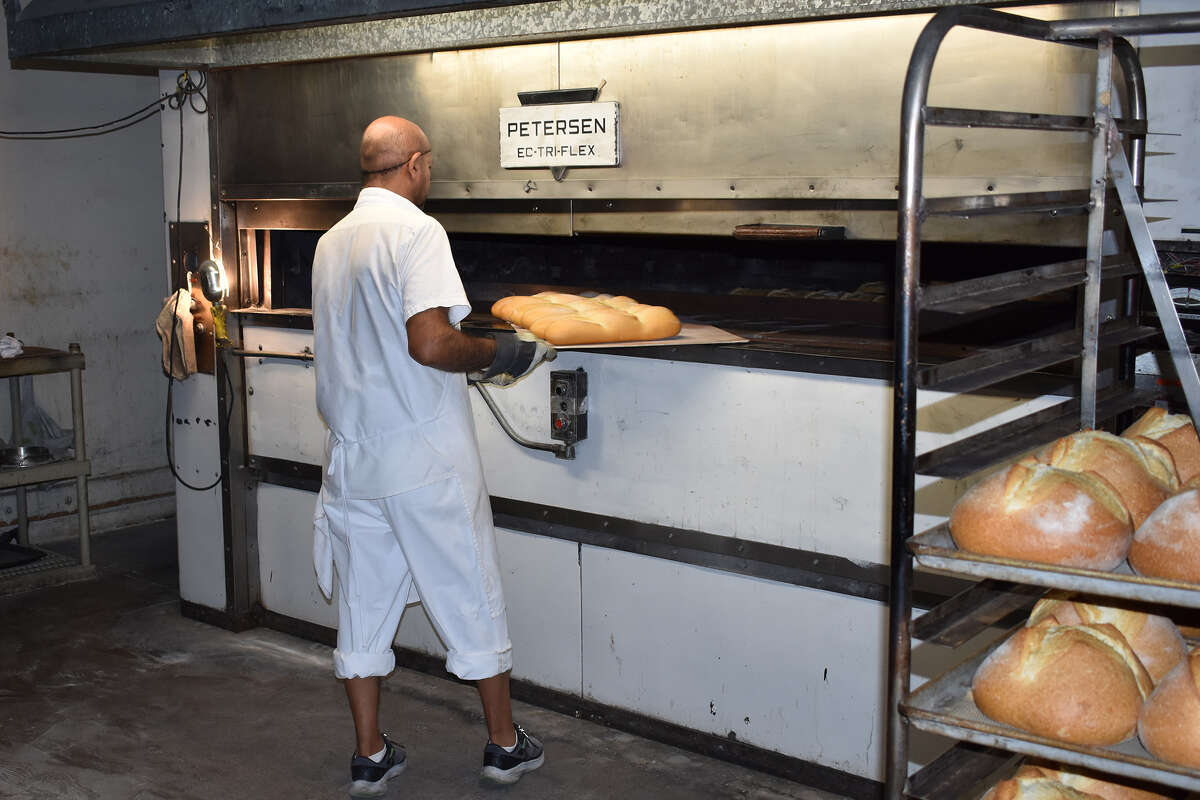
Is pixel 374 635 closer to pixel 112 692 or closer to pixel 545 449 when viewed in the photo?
pixel 545 449

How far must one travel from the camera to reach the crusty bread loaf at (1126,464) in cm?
155

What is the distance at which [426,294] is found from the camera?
8.54ft

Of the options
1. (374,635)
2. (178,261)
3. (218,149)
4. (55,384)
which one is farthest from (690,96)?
(55,384)

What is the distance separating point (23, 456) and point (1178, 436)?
173 inches

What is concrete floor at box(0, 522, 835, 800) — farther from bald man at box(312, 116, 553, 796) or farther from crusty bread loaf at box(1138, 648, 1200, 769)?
crusty bread loaf at box(1138, 648, 1200, 769)

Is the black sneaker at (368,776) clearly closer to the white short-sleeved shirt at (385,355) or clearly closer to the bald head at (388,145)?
the white short-sleeved shirt at (385,355)

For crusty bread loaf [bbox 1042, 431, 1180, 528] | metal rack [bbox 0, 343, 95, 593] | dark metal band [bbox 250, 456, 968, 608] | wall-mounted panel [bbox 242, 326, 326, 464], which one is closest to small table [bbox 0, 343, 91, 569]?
metal rack [bbox 0, 343, 95, 593]

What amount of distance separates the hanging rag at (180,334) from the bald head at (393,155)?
1514 millimetres

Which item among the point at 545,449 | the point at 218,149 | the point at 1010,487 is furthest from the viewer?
the point at 218,149

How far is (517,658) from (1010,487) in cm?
225

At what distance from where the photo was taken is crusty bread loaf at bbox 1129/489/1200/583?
1343 millimetres

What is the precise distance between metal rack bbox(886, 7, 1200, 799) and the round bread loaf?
77 mm

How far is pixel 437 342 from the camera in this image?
2.61 metres

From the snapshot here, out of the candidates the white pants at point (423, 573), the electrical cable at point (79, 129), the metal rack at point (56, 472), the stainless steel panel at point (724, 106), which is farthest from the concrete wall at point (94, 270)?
the white pants at point (423, 573)
